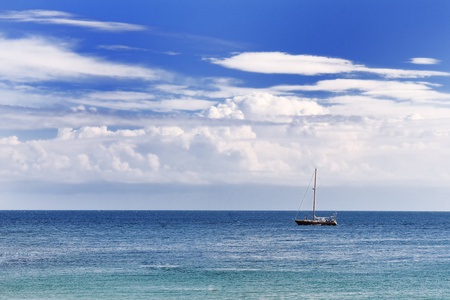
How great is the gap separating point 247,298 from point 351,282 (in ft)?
45.1

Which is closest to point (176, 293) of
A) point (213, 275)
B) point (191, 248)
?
point (213, 275)

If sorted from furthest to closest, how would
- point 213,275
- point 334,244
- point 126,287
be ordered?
point 334,244 < point 213,275 < point 126,287

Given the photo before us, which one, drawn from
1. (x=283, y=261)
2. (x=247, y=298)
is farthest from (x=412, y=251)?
(x=247, y=298)

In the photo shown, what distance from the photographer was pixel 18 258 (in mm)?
76938

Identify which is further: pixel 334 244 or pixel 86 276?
pixel 334 244

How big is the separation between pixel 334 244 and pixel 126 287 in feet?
193

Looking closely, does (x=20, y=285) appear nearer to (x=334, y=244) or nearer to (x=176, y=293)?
(x=176, y=293)

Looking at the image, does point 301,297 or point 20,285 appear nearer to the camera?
point 301,297

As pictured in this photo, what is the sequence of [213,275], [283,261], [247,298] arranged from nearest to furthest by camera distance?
[247,298] → [213,275] → [283,261]

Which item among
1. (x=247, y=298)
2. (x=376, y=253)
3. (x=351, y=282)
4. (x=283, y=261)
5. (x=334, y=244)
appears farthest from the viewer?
(x=334, y=244)

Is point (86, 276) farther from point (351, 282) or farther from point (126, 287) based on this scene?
point (351, 282)

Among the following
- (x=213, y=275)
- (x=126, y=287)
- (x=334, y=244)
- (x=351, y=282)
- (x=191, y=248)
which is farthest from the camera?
(x=334, y=244)

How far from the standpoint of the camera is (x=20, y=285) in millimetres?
54906

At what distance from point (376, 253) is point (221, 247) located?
2647 cm
